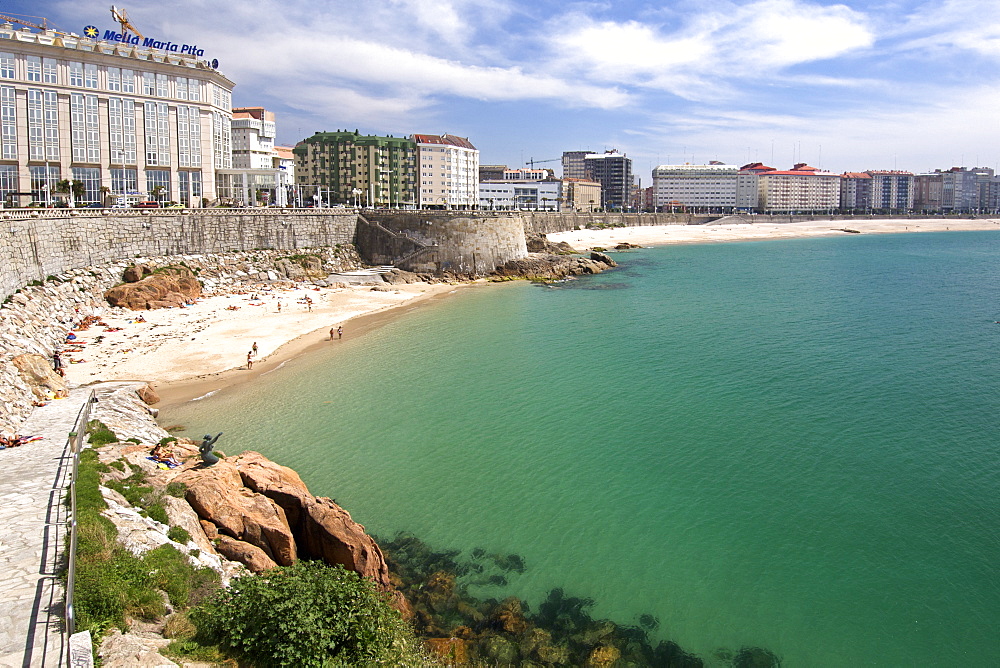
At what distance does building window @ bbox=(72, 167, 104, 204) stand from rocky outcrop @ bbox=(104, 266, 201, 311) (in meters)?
14.2

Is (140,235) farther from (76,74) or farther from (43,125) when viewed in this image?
(76,74)

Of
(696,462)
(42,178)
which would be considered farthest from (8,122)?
(696,462)

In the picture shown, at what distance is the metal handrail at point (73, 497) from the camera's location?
9.52 metres

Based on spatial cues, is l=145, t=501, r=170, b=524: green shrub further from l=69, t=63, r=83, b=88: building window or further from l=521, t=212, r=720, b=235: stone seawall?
l=521, t=212, r=720, b=235: stone seawall

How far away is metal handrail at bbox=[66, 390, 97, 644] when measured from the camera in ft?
31.2

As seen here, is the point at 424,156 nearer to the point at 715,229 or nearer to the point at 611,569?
the point at 715,229

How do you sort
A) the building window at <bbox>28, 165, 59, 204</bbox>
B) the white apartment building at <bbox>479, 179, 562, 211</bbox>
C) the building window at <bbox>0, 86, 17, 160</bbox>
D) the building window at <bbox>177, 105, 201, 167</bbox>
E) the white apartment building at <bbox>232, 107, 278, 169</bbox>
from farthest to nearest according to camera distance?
the white apartment building at <bbox>479, 179, 562, 211</bbox> < the white apartment building at <bbox>232, 107, 278, 169</bbox> < the building window at <bbox>177, 105, 201, 167</bbox> < the building window at <bbox>28, 165, 59, 204</bbox> < the building window at <bbox>0, 86, 17, 160</bbox>

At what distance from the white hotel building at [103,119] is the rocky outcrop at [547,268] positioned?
30.5m

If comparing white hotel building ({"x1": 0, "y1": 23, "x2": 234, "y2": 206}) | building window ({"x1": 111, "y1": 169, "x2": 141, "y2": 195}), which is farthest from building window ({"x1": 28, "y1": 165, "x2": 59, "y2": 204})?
building window ({"x1": 111, "y1": 169, "x2": 141, "y2": 195})

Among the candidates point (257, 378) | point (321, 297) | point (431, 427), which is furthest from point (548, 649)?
point (321, 297)

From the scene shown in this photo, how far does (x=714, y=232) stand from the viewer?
15838 centimetres

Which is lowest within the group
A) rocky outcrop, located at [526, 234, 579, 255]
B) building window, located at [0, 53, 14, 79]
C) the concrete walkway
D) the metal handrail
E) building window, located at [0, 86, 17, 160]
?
the concrete walkway

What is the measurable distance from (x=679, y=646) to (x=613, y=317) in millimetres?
37602

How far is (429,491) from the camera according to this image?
2138 centimetres
